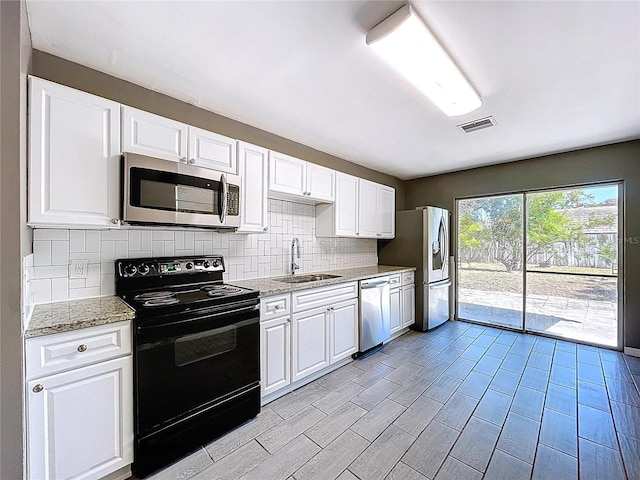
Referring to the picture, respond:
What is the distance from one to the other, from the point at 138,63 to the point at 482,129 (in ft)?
9.95

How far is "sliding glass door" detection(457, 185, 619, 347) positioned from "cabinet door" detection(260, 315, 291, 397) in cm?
337

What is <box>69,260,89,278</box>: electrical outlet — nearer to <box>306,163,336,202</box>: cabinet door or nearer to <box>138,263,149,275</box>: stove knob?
<box>138,263,149,275</box>: stove knob

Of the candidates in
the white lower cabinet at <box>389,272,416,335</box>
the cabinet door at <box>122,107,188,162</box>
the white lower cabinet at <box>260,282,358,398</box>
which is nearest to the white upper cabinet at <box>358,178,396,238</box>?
the white lower cabinet at <box>389,272,416,335</box>

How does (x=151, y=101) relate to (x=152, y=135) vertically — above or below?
above

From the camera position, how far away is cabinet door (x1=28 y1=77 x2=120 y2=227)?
148cm

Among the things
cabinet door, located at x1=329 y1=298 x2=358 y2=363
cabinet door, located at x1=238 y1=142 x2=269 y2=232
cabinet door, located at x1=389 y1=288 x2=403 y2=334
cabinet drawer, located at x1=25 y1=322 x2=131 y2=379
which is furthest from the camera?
cabinet door, located at x1=389 y1=288 x2=403 y2=334

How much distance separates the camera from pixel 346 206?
3.49 meters

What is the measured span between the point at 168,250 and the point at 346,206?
2.06 m

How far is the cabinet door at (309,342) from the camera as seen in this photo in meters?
2.44

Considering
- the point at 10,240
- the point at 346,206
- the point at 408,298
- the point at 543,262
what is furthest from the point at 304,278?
the point at 543,262

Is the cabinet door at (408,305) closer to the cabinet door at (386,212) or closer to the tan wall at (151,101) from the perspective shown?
the cabinet door at (386,212)

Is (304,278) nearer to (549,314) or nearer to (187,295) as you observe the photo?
(187,295)

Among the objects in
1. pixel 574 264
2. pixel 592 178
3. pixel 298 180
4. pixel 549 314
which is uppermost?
pixel 592 178

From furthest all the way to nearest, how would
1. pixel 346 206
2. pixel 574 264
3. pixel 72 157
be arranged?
pixel 574 264, pixel 346 206, pixel 72 157
